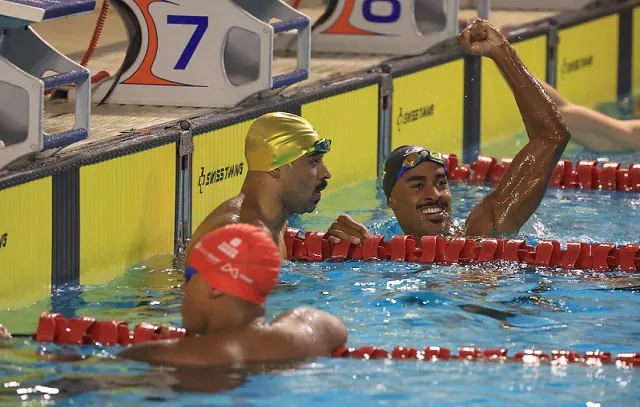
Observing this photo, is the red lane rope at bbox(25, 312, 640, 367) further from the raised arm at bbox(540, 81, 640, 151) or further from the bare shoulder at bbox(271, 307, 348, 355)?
the raised arm at bbox(540, 81, 640, 151)

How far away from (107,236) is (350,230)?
41.0 inches

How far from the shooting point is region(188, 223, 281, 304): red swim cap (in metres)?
3.90

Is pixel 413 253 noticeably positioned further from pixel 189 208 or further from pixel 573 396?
pixel 573 396

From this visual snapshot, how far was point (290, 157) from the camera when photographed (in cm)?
527

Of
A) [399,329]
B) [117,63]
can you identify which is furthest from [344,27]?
[399,329]

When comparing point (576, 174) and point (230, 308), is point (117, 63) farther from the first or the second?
point (230, 308)

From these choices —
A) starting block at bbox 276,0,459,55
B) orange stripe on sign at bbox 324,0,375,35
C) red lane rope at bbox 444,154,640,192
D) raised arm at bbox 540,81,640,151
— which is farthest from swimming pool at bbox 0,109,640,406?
orange stripe on sign at bbox 324,0,375,35

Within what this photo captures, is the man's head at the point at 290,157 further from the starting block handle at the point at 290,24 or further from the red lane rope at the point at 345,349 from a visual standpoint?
the starting block handle at the point at 290,24

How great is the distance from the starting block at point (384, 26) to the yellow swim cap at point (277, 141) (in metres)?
3.52

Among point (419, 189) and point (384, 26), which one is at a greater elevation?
point (384, 26)

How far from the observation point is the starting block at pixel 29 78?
4.99 metres

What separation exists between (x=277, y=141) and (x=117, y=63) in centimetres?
307

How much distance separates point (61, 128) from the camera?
6047 mm

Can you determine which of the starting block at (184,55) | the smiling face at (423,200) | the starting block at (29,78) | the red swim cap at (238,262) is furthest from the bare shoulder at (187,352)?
the starting block at (184,55)
